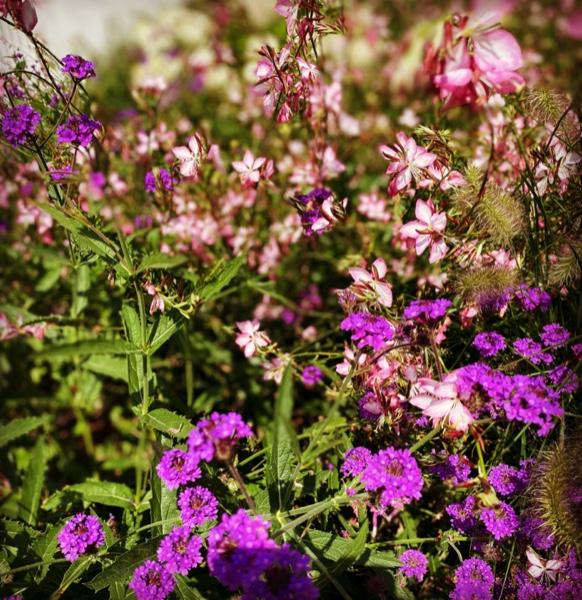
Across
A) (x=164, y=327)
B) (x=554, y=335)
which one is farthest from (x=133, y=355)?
(x=554, y=335)

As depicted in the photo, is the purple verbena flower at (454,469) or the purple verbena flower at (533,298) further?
the purple verbena flower at (533,298)

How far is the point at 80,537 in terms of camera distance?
115 centimetres

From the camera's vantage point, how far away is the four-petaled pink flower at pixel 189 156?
4.75 ft

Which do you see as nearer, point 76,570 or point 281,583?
point 281,583

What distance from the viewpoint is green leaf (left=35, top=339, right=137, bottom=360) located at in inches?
43.8

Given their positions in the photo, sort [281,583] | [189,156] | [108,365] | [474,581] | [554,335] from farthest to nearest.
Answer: [108,365] → [189,156] → [554,335] → [474,581] → [281,583]

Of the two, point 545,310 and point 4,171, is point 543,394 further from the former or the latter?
point 4,171

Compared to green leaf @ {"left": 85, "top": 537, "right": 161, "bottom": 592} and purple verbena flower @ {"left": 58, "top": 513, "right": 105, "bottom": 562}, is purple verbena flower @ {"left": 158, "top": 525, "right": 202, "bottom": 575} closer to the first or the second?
green leaf @ {"left": 85, "top": 537, "right": 161, "bottom": 592}

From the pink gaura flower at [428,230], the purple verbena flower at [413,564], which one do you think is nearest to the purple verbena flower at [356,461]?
the purple verbena flower at [413,564]

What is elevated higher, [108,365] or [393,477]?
[108,365]

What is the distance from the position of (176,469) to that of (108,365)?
0.74 m

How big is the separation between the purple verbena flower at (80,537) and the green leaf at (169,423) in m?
0.24

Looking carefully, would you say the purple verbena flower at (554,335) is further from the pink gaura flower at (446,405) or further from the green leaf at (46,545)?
the green leaf at (46,545)

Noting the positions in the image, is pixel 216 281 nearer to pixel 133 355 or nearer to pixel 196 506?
pixel 133 355
